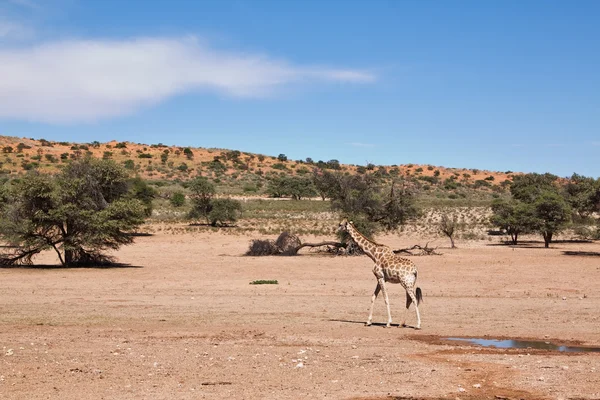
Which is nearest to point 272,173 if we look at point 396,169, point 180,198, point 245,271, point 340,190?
point 396,169

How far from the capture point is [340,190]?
41531 mm

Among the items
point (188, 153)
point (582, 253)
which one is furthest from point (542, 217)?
point (188, 153)

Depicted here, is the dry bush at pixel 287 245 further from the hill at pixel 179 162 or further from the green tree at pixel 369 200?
the hill at pixel 179 162

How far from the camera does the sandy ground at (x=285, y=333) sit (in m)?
10.6

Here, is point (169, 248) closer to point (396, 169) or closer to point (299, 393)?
point (299, 393)

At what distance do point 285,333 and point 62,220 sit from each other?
59.8 ft

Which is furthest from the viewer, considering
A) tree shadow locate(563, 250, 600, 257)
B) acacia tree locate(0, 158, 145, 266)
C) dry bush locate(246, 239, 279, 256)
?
tree shadow locate(563, 250, 600, 257)

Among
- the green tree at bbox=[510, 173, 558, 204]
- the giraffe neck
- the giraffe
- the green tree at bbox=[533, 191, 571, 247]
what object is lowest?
the giraffe

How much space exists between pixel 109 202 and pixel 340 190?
13.3 m

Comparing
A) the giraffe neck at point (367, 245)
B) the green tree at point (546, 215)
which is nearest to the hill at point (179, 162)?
the green tree at point (546, 215)

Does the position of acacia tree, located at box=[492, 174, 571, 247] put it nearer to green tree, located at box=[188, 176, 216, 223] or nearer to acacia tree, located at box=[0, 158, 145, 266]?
green tree, located at box=[188, 176, 216, 223]

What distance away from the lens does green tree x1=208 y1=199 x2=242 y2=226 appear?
5631 cm

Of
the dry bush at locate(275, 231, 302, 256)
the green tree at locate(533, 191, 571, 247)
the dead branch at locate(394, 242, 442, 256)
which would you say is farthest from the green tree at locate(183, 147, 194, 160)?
the dead branch at locate(394, 242, 442, 256)

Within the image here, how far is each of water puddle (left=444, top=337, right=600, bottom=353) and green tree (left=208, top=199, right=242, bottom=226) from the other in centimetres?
4223
